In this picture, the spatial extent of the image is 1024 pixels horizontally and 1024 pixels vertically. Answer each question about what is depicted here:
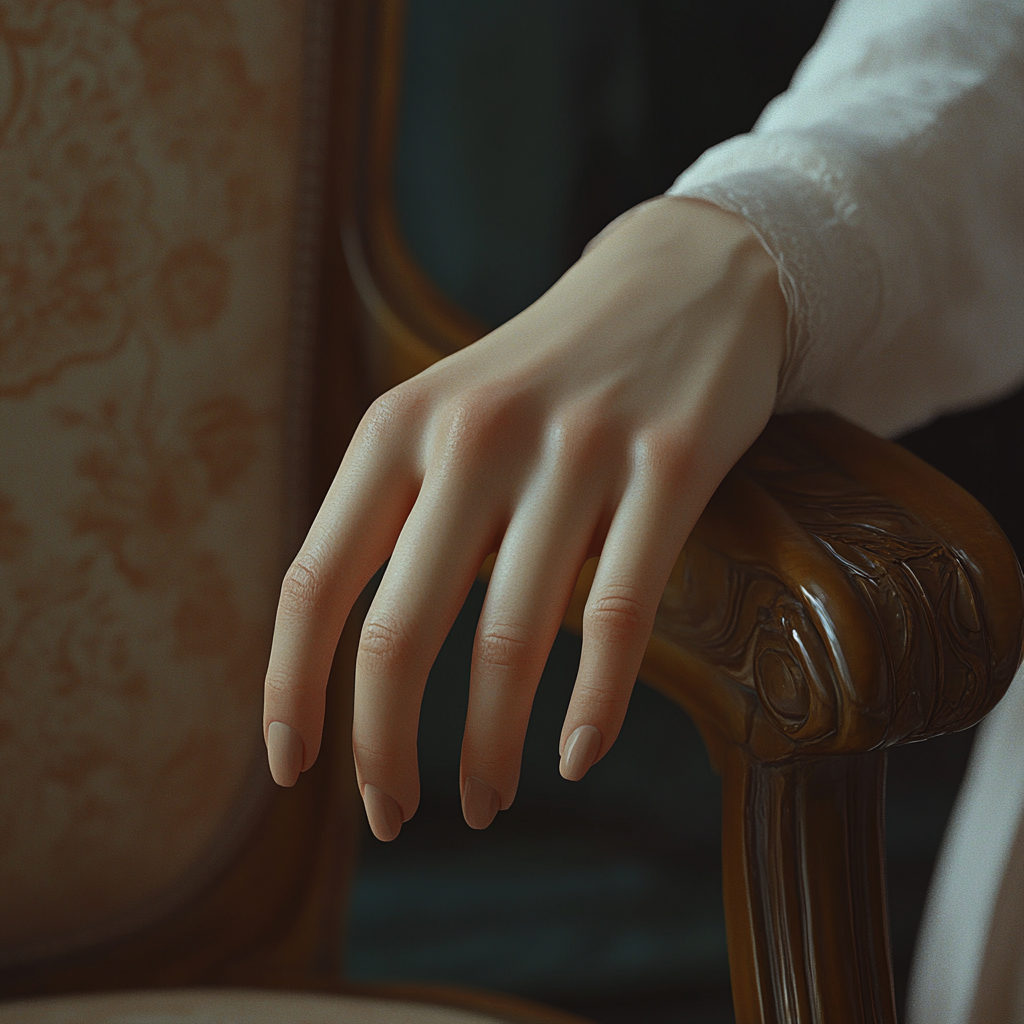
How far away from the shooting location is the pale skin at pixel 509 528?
272mm

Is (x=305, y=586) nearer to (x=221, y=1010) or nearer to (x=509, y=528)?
(x=509, y=528)

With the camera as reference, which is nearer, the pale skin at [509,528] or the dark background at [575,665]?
the pale skin at [509,528]

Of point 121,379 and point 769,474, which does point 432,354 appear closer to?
point 121,379

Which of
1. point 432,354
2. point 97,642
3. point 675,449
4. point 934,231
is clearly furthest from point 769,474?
point 97,642

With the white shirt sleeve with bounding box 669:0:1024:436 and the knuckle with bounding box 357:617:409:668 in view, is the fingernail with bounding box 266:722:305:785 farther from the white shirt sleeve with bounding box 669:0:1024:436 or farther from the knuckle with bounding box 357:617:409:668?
the white shirt sleeve with bounding box 669:0:1024:436

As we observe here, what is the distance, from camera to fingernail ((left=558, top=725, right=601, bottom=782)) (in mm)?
269

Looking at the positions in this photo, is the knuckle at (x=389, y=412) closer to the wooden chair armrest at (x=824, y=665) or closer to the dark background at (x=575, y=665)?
the wooden chair armrest at (x=824, y=665)

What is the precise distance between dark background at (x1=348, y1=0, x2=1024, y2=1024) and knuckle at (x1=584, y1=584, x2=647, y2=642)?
51 centimetres

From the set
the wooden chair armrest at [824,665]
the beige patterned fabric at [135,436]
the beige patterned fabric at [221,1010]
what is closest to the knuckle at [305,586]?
the wooden chair armrest at [824,665]

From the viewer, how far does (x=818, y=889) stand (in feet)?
1.01

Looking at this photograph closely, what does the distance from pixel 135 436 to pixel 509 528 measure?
0.40m

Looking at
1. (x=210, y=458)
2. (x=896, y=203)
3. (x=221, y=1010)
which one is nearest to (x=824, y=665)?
(x=896, y=203)

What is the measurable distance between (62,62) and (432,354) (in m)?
0.26

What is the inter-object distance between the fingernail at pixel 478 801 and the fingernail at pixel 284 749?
50mm
